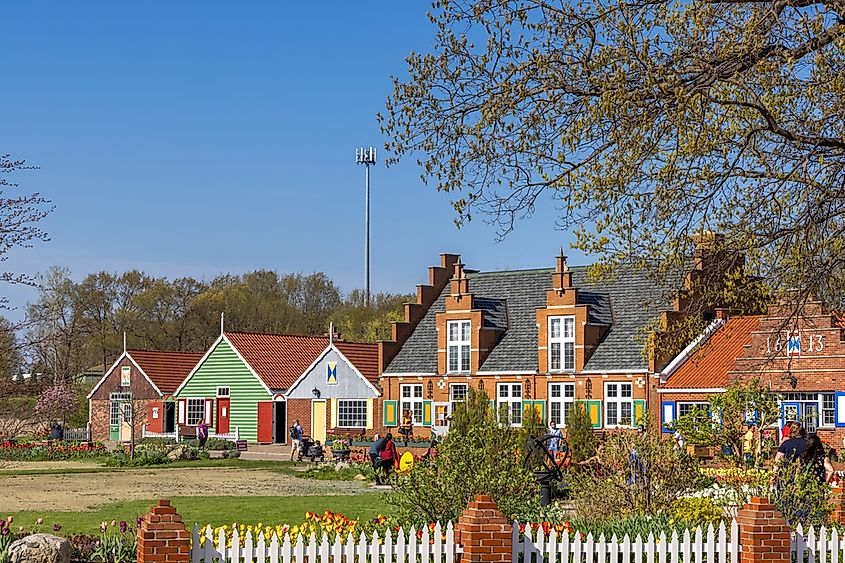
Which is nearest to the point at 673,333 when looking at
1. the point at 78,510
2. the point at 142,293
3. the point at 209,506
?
the point at 209,506

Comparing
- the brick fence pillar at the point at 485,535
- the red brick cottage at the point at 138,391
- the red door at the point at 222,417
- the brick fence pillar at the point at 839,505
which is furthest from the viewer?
the red brick cottage at the point at 138,391

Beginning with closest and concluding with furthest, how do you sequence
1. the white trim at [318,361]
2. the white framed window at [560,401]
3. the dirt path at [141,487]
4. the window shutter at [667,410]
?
the dirt path at [141,487] → the window shutter at [667,410] → the white framed window at [560,401] → the white trim at [318,361]

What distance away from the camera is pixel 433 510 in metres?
16.4

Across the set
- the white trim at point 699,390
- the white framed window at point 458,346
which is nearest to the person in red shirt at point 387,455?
the white trim at point 699,390

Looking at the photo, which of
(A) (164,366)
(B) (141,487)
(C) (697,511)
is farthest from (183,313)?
(C) (697,511)

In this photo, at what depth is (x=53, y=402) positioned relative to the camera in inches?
485

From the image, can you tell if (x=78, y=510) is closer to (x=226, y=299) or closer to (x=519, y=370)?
(x=519, y=370)

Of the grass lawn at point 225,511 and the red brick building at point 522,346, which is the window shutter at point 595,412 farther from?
the grass lawn at point 225,511

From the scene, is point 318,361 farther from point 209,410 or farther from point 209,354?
point 209,410

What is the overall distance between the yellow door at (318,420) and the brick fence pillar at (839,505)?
4296 cm

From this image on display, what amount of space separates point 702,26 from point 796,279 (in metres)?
3.93

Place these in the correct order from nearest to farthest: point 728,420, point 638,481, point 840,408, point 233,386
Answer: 1. point 638,481
2. point 728,420
3. point 840,408
4. point 233,386

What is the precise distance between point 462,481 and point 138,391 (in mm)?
53803

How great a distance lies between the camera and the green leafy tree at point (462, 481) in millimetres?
16453
